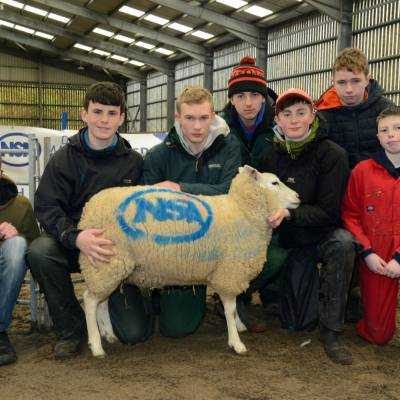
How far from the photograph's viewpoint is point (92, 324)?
10.5ft

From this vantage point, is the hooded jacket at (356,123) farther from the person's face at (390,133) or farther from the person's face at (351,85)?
the person's face at (390,133)

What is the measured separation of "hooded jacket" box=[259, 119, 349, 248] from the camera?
3.45 m

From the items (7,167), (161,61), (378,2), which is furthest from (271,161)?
(161,61)

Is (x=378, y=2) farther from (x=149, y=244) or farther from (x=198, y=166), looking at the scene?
(x=149, y=244)

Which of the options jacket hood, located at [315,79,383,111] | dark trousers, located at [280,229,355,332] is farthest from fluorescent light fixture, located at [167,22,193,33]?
dark trousers, located at [280,229,355,332]

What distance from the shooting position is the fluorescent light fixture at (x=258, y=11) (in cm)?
1339

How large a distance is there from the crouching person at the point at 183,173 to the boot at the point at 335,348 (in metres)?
0.81

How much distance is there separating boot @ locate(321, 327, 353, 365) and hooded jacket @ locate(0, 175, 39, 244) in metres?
1.89

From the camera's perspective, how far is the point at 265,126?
421 cm

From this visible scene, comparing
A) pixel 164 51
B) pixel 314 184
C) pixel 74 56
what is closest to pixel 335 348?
pixel 314 184

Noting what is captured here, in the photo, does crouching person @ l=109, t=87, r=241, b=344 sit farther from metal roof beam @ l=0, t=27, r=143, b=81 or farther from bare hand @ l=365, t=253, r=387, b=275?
metal roof beam @ l=0, t=27, r=143, b=81

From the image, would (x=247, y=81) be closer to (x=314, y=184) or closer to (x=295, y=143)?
(x=295, y=143)

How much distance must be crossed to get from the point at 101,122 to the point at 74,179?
1.25ft

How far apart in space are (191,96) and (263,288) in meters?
1.57
